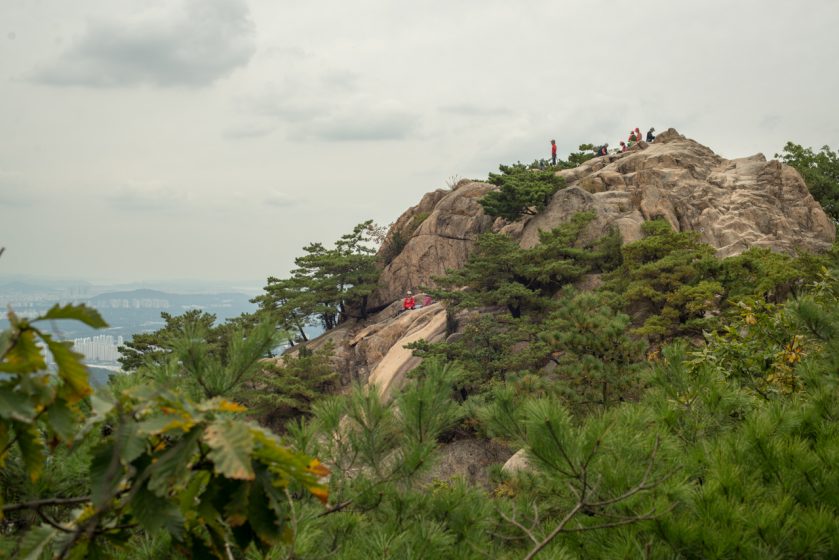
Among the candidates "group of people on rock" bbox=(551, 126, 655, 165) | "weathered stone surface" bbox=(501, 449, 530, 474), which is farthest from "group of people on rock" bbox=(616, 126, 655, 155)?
"weathered stone surface" bbox=(501, 449, 530, 474)

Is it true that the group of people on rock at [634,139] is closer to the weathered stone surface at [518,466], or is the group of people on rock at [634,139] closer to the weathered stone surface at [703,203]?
the weathered stone surface at [703,203]

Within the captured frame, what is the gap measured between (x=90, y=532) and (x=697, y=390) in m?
3.12

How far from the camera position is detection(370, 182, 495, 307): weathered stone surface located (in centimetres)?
2773

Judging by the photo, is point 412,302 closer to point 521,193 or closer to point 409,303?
point 409,303

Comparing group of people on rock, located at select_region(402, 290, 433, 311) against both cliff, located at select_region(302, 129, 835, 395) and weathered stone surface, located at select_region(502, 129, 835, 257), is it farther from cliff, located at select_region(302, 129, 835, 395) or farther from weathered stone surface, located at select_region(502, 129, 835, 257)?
weathered stone surface, located at select_region(502, 129, 835, 257)

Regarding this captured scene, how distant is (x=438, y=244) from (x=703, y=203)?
1042 centimetres

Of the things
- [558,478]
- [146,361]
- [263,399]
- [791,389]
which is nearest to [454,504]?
[558,478]

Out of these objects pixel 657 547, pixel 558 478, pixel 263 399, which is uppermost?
pixel 558 478

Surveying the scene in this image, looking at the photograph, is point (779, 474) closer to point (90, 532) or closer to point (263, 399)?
point (90, 532)

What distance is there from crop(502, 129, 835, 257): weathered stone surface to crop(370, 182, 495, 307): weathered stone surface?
2.90 m

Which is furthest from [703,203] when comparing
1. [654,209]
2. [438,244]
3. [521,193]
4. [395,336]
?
[395,336]

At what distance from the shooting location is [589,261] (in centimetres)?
2047

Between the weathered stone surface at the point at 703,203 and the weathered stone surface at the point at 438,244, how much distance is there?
2.90 metres

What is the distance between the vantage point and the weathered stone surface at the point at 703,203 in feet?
72.9
